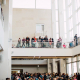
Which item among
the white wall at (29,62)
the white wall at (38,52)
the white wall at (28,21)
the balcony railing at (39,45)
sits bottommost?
the white wall at (29,62)

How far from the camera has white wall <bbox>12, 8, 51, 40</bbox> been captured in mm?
36500

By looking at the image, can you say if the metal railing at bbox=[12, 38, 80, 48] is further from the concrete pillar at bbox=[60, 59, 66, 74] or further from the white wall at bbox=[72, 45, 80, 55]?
the concrete pillar at bbox=[60, 59, 66, 74]

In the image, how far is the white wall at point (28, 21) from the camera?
3650 cm

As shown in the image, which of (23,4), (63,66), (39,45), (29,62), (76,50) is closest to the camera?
(76,50)

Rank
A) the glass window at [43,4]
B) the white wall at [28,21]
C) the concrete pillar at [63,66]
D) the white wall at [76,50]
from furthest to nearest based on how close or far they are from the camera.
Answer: the glass window at [43,4] → the white wall at [28,21] → the concrete pillar at [63,66] → the white wall at [76,50]

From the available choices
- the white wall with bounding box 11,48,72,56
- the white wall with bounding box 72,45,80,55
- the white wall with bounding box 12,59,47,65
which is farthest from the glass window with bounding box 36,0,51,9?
the white wall with bounding box 72,45,80,55

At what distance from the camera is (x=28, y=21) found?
36812mm

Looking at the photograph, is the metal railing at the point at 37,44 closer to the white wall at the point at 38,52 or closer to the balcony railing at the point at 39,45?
the balcony railing at the point at 39,45

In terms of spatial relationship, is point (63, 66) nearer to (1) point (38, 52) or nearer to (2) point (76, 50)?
(1) point (38, 52)

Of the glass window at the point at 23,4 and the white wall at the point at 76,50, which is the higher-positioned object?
the glass window at the point at 23,4

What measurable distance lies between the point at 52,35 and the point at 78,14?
925cm

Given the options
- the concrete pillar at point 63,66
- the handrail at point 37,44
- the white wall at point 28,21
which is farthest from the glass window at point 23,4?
the handrail at point 37,44

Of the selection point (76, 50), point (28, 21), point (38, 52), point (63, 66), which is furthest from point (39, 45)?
point (28, 21)

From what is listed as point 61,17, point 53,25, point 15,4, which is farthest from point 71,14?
point 15,4
